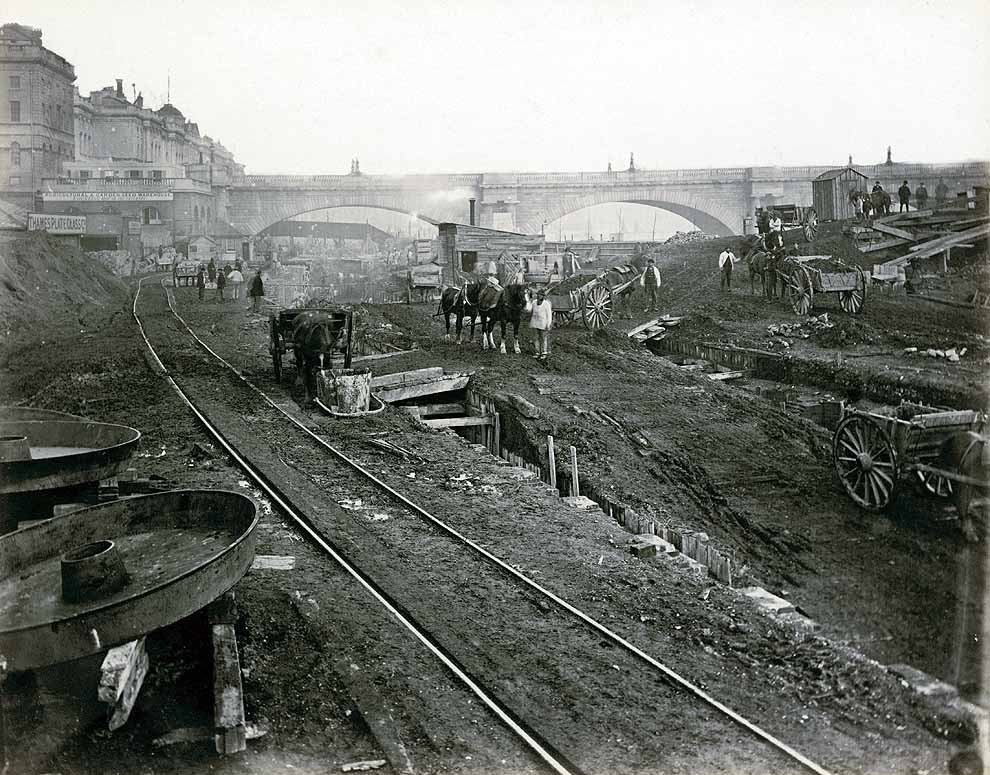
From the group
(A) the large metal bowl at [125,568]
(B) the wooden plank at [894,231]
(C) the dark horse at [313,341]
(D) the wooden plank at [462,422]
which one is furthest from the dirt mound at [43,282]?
(B) the wooden plank at [894,231]

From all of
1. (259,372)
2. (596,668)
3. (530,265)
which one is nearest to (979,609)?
(596,668)

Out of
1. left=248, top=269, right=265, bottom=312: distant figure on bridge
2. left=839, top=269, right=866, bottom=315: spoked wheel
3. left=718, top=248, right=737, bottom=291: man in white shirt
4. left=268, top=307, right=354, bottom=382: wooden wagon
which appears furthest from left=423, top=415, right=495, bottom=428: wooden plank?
left=248, top=269, right=265, bottom=312: distant figure on bridge

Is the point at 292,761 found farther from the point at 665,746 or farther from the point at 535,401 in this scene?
the point at 535,401

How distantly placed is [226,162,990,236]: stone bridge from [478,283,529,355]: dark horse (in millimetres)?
45654

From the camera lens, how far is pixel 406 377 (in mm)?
15594

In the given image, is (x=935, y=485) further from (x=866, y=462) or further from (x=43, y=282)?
(x=43, y=282)

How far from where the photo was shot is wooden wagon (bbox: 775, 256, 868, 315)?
2177cm

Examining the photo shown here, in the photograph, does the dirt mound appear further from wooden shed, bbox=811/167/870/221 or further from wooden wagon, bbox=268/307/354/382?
wooden shed, bbox=811/167/870/221

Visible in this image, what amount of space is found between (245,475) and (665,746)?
6.53 metres

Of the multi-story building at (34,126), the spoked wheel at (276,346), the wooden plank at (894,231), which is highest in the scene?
the multi-story building at (34,126)

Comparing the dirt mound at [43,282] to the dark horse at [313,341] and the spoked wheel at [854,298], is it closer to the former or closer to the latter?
the dark horse at [313,341]

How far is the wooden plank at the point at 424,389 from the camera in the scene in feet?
49.7

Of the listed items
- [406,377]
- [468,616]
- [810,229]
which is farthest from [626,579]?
[810,229]

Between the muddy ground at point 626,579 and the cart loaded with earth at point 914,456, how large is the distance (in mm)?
301
